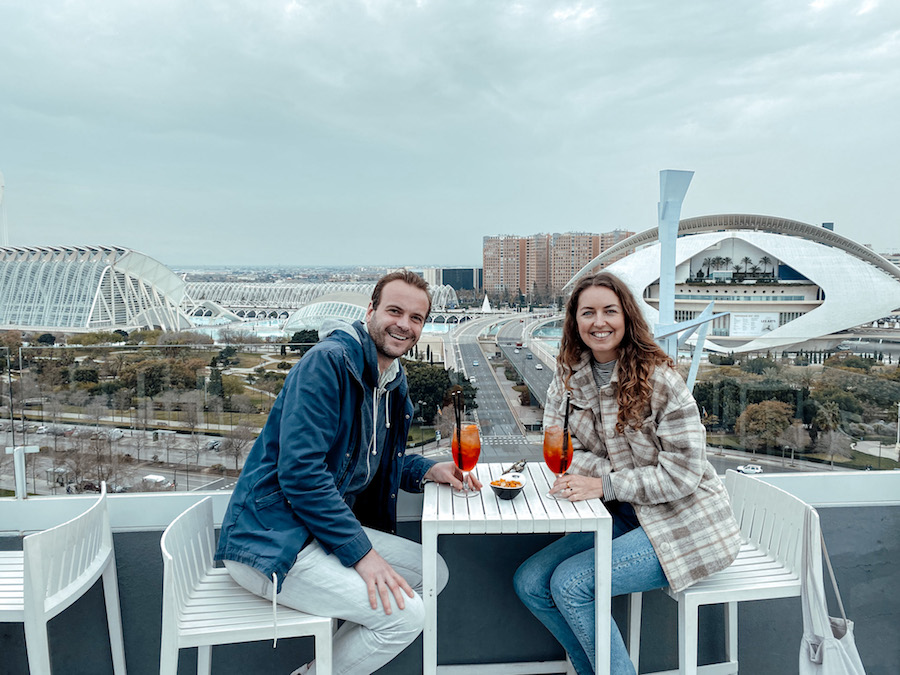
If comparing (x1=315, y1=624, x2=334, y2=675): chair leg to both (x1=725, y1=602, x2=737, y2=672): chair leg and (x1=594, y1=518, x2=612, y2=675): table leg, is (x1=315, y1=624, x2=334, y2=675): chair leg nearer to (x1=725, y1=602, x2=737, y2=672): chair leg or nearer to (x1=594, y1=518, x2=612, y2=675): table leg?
(x1=594, y1=518, x2=612, y2=675): table leg

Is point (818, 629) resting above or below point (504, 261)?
below

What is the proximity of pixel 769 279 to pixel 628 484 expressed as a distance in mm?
25317

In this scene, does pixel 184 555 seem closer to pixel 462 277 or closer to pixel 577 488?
pixel 577 488

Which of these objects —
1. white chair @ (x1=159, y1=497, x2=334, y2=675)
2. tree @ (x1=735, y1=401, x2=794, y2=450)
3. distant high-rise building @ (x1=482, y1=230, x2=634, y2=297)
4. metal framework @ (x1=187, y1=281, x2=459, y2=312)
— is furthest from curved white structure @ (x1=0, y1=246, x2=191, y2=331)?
white chair @ (x1=159, y1=497, x2=334, y2=675)

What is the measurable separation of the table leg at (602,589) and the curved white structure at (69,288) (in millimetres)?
26208

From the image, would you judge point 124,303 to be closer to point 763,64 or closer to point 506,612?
point 763,64

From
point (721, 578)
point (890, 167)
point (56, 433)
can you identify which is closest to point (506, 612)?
point (721, 578)

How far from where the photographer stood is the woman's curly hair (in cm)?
103

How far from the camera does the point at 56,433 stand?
5.48 feet

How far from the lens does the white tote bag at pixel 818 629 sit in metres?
1.00

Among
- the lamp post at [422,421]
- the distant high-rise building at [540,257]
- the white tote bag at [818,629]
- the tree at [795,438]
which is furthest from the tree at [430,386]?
the distant high-rise building at [540,257]

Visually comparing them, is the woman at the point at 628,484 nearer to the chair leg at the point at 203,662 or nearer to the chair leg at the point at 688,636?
the chair leg at the point at 688,636

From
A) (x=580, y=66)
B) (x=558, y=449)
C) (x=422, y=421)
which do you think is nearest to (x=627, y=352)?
(x=558, y=449)

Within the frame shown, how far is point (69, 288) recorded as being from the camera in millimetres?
24312
